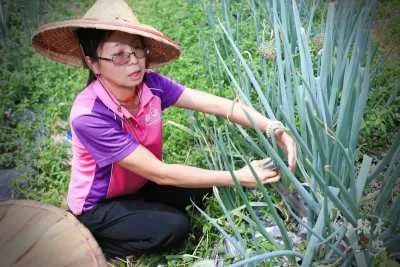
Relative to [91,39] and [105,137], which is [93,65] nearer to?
[91,39]

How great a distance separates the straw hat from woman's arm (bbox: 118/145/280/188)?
393 mm

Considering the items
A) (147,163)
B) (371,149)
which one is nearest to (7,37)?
(147,163)

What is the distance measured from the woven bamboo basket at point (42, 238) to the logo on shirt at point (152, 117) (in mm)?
455

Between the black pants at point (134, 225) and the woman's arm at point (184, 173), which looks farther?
the black pants at point (134, 225)

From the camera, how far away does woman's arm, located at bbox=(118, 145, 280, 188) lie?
1.60m

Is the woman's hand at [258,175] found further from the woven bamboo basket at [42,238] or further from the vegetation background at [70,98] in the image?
the woven bamboo basket at [42,238]

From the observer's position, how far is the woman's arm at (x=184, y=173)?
62.9 inches

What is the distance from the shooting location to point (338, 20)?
6.04 ft

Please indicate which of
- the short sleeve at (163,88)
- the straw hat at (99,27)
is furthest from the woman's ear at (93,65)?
the short sleeve at (163,88)

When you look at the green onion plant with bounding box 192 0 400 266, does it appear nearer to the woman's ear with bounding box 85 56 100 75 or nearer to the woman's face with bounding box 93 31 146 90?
the woman's face with bounding box 93 31 146 90

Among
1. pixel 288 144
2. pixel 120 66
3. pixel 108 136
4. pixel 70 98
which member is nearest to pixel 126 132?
pixel 108 136

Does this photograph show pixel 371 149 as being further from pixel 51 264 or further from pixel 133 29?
pixel 51 264

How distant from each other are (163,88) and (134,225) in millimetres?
541

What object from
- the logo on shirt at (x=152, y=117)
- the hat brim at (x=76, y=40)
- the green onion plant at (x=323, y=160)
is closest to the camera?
the green onion plant at (x=323, y=160)
